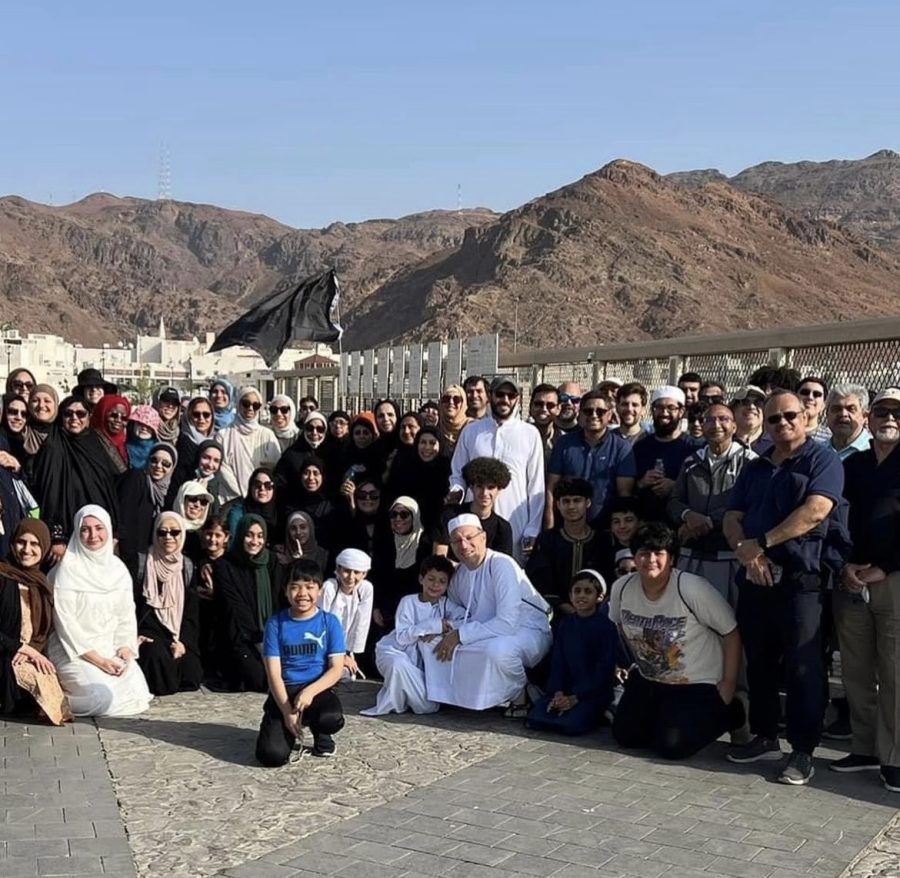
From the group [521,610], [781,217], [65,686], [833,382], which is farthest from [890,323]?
[781,217]

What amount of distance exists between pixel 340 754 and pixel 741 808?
1.91 metres

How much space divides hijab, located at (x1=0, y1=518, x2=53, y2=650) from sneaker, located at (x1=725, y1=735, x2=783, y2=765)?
3.65 m

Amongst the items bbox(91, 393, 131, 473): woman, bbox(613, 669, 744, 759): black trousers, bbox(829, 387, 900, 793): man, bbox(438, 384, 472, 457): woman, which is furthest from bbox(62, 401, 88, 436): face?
bbox(829, 387, 900, 793): man

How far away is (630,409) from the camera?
756 cm

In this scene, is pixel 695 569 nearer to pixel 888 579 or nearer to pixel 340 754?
pixel 888 579

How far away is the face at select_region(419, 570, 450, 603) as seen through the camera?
23.2 ft

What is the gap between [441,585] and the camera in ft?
23.2

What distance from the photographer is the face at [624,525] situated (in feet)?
23.0

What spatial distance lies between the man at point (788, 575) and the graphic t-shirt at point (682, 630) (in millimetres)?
166

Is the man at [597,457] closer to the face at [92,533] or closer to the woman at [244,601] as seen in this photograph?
the woman at [244,601]

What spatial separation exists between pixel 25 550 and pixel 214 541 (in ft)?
4.01

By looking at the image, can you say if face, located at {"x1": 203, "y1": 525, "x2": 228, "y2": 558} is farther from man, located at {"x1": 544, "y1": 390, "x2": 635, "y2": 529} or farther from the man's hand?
man, located at {"x1": 544, "y1": 390, "x2": 635, "y2": 529}

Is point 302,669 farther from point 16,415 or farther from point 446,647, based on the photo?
point 16,415

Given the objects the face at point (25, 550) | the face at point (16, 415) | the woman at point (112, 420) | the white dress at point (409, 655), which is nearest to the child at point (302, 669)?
the white dress at point (409, 655)
